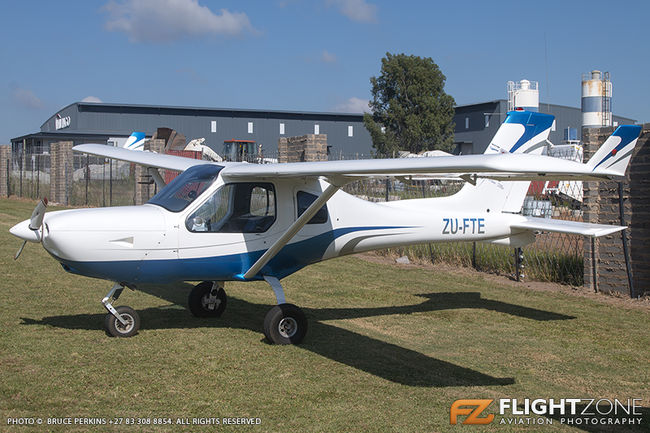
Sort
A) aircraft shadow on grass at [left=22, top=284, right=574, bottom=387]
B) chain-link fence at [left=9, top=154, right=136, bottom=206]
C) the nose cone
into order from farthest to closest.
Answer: chain-link fence at [left=9, top=154, right=136, bottom=206]
the nose cone
aircraft shadow on grass at [left=22, top=284, right=574, bottom=387]

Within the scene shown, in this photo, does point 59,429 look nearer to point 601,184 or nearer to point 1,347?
point 1,347

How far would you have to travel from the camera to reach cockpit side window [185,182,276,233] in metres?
7.35

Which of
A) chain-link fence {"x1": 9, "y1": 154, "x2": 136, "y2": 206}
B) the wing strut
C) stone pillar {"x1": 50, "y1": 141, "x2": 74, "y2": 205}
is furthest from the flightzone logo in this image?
stone pillar {"x1": 50, "y1": 141, "x2": 74, "y2": 205}

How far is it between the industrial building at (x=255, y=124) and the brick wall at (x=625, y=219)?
171 feet

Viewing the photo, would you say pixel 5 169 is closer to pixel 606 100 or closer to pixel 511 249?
pixel 511 249

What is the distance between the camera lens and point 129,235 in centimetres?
694

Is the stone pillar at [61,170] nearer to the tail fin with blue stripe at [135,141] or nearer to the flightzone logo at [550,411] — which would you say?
the tail fin with blue stripe at [135,141]

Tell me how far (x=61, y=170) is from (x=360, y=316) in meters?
24.5

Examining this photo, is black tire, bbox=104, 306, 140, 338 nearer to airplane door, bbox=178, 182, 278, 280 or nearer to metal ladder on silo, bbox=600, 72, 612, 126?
airplane door, bbox=178, 182, 278, 280

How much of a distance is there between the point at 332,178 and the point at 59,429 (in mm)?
3459

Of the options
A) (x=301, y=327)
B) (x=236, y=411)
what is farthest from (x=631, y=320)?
(x=236, y=411)

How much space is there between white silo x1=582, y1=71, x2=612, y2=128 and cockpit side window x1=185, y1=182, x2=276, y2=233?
4404 cm

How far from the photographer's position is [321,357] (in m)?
6.84

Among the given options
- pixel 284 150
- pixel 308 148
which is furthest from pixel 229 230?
pixel 284 150
